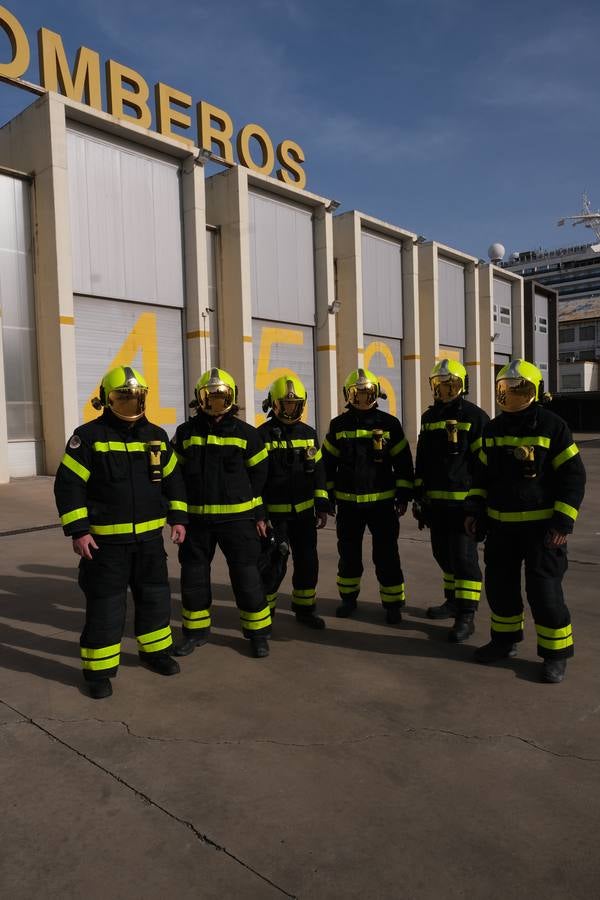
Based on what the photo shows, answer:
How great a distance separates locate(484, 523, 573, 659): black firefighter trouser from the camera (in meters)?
3.72

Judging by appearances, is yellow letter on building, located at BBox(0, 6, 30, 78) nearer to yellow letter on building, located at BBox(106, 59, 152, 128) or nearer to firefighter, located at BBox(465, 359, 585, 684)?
yellow letter on building, located at BBox(106, 59, 152, 128)

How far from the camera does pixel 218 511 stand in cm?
421

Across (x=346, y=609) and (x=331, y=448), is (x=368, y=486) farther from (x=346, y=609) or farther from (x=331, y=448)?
(x=346, y=609)

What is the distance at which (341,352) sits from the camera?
23.0 m

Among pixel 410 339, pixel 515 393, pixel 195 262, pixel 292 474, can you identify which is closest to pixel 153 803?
pixel 292 474

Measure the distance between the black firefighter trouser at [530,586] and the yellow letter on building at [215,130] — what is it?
17812mm

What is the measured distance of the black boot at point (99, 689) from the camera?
3490 mm

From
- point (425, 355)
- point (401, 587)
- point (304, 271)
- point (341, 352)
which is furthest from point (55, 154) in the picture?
point (425, 355)

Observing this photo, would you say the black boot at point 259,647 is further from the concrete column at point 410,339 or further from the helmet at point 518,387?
the concrete column at point 410,339

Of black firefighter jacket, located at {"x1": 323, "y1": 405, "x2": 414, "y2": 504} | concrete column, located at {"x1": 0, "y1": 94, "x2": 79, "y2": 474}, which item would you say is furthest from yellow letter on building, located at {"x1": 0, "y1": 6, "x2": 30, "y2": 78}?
black firefighter jacket, located at {"x1": 323, "y1": 405, "x2": 414, "y2": 504}

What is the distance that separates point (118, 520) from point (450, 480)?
235 cm

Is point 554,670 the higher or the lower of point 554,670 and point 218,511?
the lower

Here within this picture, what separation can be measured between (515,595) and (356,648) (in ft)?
3.47

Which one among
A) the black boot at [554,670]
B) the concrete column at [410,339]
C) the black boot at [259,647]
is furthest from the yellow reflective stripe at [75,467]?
the concrete column at [410,339]
